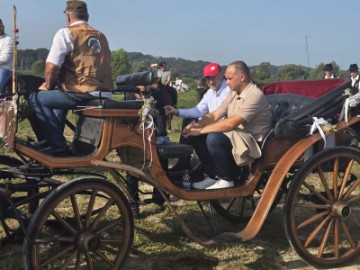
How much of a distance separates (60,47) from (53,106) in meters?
0.45

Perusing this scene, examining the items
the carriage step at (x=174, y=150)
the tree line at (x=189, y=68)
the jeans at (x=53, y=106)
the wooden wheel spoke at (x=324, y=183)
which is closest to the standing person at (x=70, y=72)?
the jeans at (x=53, y=106)

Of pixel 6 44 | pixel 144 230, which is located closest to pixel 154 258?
pixel 144 230

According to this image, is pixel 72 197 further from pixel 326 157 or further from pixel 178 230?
pixel 326 157

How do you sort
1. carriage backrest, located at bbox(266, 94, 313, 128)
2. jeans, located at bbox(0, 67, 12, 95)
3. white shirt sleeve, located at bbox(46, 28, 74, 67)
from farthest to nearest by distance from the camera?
jeans, located at bbox(0, 67, 12, 95) < carriage backrest, located at bbox(266, 94, 313, 128) < white shirt sleeve, located at bbox(46, 28, 74, 67)

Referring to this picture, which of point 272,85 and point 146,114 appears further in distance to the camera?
point 272,85

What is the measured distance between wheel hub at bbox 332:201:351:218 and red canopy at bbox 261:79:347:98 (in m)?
1.54

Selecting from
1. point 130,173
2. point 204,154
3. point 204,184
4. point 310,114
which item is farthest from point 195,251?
point 310,114

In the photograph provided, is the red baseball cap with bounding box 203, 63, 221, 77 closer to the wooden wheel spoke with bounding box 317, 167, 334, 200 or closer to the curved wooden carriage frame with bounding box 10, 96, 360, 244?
the curved wooden carriage frame with bounding box 10, 96, 360, 244

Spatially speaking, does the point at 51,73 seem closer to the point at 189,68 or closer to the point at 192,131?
the point at 192,131

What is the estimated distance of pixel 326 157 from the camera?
153 inches

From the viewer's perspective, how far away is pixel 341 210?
3.92 m

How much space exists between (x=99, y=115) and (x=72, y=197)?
23.7 inches

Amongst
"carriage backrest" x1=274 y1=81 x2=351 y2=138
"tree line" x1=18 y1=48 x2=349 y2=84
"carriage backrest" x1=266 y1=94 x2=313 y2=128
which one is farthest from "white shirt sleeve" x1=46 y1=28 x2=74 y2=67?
"tree line" x1=18 y1=48 x2=349 y2=84

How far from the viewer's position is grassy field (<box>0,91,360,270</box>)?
3.85 meters
